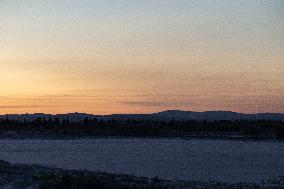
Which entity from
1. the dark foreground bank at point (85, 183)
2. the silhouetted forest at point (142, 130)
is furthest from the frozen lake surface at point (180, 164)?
the silhouetted forest at point (142, 130)

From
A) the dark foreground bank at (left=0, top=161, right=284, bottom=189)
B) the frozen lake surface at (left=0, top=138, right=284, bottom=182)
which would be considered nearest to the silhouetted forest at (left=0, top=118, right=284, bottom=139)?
the frozen lake surface at (left=0, top=138, right=284, bottom=182)

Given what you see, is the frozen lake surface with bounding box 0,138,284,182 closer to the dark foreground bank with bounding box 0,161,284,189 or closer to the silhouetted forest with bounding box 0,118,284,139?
the dark foreground bank with bounding box 0,161,284,189

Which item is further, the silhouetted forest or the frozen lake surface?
the silhouetted forest

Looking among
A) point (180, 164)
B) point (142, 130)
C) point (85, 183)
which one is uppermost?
point (142, 130)

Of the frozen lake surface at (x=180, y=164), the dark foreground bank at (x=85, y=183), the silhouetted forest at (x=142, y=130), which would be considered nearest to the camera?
the dark foreground bank at (x=85, y=183)

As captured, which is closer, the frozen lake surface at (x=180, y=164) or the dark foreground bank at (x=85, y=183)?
the dark foreground bank at (x=85, y=183)

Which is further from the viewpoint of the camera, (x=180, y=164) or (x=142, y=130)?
(x=142, y=130)

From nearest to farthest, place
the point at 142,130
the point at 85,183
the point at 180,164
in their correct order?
Result: the point at 85,183
the point at 180,164
the point at 142,130

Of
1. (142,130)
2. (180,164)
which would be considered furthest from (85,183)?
(142,130)

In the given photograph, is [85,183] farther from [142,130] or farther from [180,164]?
[142,130]

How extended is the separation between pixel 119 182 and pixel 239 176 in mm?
8467

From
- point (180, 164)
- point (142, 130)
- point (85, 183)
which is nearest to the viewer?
point (85, 183)

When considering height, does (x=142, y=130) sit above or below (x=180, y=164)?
above

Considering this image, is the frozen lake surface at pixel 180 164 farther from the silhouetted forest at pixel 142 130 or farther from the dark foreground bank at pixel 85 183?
the silhouetted forest at pixel 142 130
